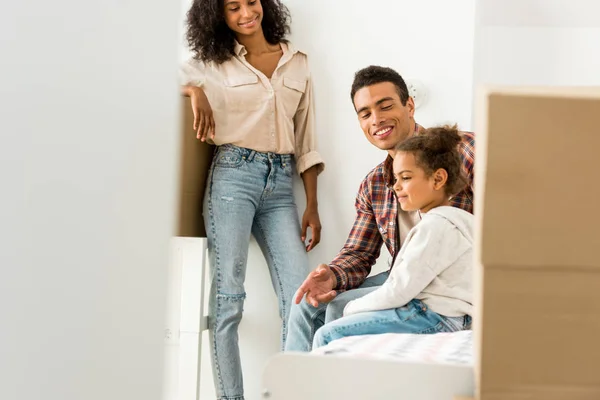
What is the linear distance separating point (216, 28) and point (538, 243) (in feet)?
5.27

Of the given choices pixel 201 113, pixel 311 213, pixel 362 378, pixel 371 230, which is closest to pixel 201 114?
pixel 201 113

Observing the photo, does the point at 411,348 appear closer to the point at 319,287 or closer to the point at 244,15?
the point at 319,287

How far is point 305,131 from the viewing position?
2184 mm

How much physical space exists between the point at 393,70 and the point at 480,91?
1.35 meters

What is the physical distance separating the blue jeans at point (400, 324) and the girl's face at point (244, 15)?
1.01m

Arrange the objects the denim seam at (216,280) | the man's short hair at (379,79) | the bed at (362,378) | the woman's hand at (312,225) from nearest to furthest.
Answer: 1. the bed at (362,378)
2. the man's short hair at (379,79)
3. the denim seam at (216,280)
4. the woman's hand at (312,225)

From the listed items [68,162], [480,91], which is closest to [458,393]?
[480,91]

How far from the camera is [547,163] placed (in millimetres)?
644

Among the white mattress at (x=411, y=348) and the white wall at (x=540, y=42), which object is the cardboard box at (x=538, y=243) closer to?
the white mattress at (x=411, y=348)

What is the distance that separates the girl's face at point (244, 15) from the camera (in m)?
2.08

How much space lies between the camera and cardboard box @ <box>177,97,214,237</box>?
2.06 metres

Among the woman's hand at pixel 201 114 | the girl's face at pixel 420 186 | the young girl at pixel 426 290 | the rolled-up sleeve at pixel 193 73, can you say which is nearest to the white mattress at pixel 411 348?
the young girl at pixel 426 290

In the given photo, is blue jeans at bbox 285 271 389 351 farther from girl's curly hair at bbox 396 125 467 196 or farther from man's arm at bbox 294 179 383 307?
girl's curly hair at bbox 396 125 467 196

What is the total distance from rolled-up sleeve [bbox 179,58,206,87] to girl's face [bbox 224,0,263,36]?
15 cm
